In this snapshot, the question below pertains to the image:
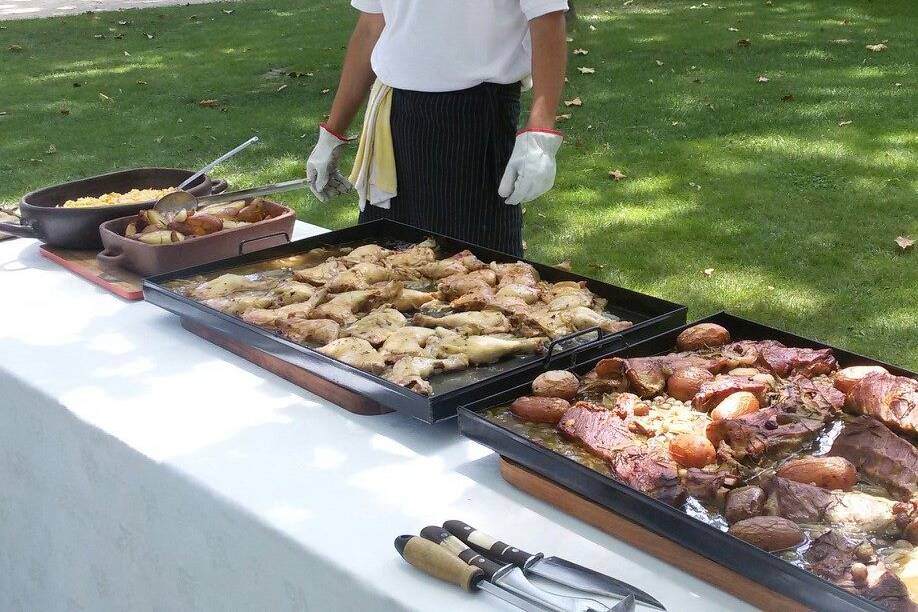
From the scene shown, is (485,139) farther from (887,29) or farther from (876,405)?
(887,29)

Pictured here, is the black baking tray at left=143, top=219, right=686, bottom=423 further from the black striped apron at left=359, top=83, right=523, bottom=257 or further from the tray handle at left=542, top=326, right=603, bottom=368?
the black striped apron at left=359, top=83, right=523, bottom=257

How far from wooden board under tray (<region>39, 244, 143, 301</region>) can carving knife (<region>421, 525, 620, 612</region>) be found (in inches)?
50.7

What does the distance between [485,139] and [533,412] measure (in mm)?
1382

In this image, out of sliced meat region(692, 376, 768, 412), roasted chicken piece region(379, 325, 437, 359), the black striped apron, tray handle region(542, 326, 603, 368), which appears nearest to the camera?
sliced meat region(692, 376, 768, 412)

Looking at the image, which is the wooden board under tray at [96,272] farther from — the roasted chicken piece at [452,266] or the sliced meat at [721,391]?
the sliced meat at [721,391]

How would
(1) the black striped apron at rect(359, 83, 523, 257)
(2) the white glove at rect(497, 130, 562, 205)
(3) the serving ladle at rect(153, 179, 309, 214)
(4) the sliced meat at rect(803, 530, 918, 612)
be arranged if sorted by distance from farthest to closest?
(1) the black striped apron at rect(359, 83, 523, 257), (3) the serving ladle at rect(153, 179, 309, 214), (2) the white glove at rect(497, 130, 562, 205), (4) the sliced meat at rect(803, 530, 918, 612)

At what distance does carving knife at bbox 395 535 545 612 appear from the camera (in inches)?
46.5

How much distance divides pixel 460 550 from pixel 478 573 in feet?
0.18

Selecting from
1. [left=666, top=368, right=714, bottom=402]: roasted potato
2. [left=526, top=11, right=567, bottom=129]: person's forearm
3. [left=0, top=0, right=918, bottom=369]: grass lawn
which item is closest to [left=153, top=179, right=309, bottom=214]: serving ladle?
[left=526, top=11, right=567, bottom=129]: person's forearm

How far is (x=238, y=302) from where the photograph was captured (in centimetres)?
198

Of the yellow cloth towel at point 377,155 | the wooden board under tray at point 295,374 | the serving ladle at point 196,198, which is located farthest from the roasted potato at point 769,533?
the yellow cloth towel at point 377,155

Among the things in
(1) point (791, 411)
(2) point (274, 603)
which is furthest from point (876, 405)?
(2) point (274, 603)

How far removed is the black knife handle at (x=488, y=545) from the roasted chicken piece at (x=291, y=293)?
2.76ft

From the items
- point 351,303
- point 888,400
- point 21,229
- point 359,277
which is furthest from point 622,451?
point 21,229
